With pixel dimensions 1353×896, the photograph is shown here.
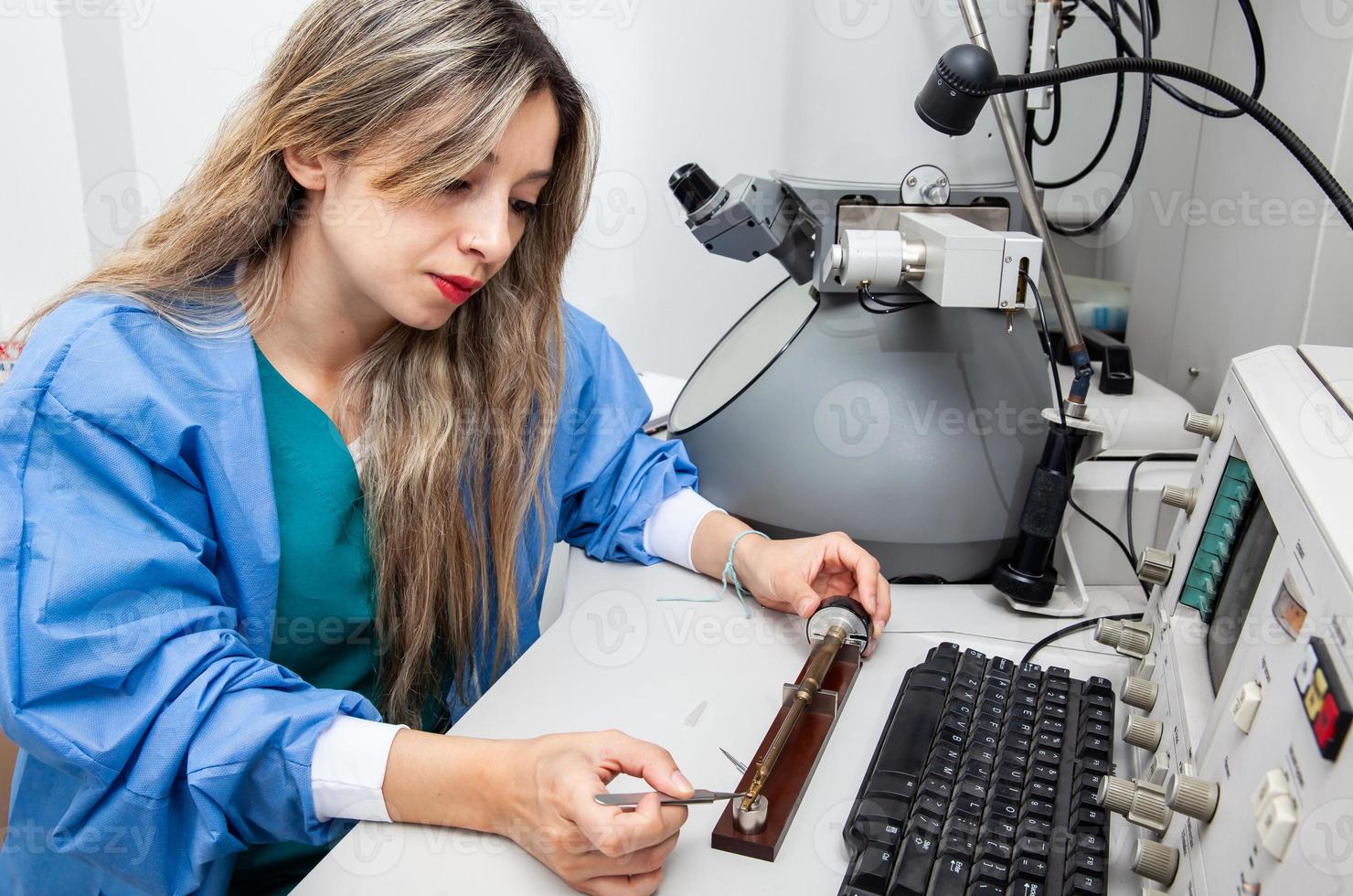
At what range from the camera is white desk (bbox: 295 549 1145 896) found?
2.01 ft

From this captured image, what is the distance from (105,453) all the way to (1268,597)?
0.72m

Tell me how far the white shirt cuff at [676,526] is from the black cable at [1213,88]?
1.56 feet

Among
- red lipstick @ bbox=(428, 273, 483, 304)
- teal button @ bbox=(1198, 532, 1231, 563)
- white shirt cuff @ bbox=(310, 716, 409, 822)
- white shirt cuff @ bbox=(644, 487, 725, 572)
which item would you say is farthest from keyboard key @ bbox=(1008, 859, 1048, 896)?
red lipstick @ bbox=(428, 273, 483, 304)

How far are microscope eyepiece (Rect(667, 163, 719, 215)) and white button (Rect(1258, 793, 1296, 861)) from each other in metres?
0.75

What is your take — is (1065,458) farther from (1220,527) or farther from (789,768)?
(789,768)

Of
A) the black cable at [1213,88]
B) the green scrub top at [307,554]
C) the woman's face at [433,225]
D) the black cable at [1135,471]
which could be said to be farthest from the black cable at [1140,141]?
the green scrub top at [307,554]

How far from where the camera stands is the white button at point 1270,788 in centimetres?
42

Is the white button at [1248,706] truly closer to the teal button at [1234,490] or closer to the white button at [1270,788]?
the white button at [1270,788]

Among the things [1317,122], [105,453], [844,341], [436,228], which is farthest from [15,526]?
[1317,122]

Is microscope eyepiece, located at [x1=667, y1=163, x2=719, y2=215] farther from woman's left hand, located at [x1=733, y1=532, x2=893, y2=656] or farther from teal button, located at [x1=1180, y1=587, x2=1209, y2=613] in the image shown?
teal button, located at [x1=1180, y1=587, x2=1209, y2=613]

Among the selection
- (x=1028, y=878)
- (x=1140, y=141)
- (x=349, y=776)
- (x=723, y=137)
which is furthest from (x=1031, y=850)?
(x=723, y=137)

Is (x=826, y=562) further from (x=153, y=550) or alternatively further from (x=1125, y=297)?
(x=1125, y=297)

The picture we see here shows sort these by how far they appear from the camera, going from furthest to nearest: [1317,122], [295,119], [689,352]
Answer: [689,352] < [1317,122] < [295,119]

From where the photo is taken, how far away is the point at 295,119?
0.83 m
